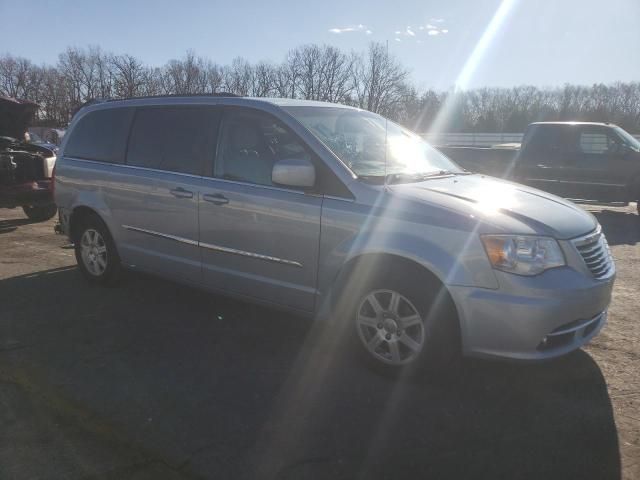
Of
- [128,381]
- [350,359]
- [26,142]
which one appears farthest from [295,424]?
[26,142]

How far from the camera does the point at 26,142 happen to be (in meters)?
10.3

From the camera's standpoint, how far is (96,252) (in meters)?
5.59

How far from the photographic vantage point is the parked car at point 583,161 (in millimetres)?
10883

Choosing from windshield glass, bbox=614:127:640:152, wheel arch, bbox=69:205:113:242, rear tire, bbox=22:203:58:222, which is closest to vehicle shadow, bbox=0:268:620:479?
wheel arch, bbox=69:205:113:242

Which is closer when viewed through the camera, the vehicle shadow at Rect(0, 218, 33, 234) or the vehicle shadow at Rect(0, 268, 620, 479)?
the vehicle shadow at Rect(0, 268, 620, 479)

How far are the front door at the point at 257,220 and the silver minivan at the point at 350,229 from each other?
0.04 feet

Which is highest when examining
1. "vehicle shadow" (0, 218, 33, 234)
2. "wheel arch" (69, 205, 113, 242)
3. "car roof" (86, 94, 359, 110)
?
"car roof" (86, 94, 359, 110)

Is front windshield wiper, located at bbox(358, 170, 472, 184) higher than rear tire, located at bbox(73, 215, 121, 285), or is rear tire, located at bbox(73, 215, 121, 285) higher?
front windshield wiper, located at bbox(358, 170, 472, 184)

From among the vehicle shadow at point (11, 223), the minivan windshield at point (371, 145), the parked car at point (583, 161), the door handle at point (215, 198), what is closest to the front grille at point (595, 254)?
the minivan windshield at point (371, 145)

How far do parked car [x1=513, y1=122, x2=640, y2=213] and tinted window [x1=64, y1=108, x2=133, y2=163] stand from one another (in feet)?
29.9

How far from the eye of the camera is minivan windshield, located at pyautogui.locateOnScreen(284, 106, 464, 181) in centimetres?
392

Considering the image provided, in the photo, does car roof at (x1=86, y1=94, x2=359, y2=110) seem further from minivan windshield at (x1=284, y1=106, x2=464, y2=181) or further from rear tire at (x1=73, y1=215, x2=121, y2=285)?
rear tire at (x1=73, y1=215, x2=121, y2=285)

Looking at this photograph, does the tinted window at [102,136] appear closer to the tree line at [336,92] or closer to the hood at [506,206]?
the hood at [506,206]

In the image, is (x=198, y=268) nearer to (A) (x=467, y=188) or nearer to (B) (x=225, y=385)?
(B) (x=225, y=385)
